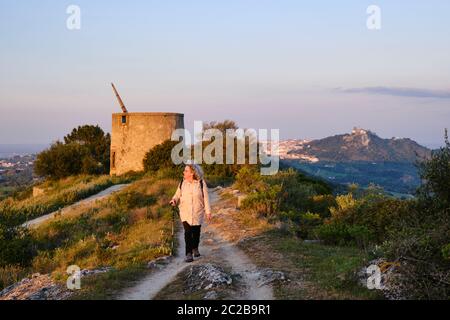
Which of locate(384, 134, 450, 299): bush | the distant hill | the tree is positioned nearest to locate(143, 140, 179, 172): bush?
the tree

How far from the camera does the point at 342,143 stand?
132m

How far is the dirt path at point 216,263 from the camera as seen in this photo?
8133 millimetres

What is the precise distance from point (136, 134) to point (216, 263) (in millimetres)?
29497

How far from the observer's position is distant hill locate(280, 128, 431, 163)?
115 meters

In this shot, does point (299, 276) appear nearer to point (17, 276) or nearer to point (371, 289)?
point (371, 289)

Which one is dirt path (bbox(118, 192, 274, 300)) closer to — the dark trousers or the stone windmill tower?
the dark trousers

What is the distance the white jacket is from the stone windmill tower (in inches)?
1111

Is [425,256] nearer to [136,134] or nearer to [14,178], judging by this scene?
[136,134]

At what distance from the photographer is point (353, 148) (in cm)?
12519

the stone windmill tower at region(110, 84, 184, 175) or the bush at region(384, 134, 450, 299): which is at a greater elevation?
the stone windmill tower at region(110, 84, 184, 175)

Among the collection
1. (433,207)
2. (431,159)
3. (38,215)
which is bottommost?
(38,215)
